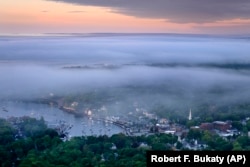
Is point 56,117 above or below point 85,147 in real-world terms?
above

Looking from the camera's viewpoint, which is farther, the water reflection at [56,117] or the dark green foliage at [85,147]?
the water reflection at [56,117]

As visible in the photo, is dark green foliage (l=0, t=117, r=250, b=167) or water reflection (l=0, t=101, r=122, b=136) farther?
water reflection (l=0, t=101, r=122, b=136)

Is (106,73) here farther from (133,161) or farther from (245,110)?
(133,161)

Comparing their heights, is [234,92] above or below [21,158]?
above

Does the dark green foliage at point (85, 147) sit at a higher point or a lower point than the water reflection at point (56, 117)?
lower

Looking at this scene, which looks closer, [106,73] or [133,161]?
[133,161]

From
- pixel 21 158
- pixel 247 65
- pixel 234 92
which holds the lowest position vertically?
pixel 21 158

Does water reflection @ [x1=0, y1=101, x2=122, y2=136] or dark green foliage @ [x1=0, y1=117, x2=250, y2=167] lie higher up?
water reflection @ [x1=0, y1=101, x2=122, y2=136]

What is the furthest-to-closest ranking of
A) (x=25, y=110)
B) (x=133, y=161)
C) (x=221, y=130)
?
(x=25, y=110), (x=221, y=130), (x=133, y=161)

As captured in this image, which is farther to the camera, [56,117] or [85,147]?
[56,117]

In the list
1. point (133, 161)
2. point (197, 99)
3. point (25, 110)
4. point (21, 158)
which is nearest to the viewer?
point (133, 161)

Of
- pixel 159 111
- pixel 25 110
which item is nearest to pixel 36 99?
pixel 25 110
